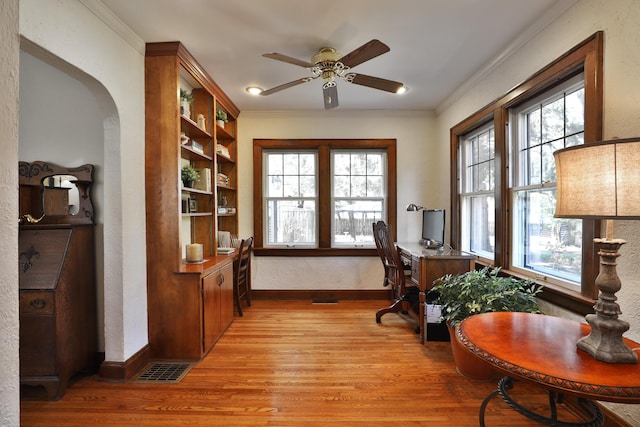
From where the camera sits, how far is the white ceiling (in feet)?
6.48

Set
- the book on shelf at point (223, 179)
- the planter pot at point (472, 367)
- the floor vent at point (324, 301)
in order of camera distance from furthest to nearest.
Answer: the floor vent at point (324, 301) → the book on shelf at point (223, 179) → the planter pot at point (472, 367)

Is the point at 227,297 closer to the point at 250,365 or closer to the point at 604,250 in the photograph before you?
the point at 250,365

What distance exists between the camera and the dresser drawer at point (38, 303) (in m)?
1.89

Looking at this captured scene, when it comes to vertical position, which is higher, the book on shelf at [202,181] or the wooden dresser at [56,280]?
the book on shelf at [202,181]

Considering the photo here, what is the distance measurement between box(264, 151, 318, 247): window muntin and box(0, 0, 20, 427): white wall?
325 cm

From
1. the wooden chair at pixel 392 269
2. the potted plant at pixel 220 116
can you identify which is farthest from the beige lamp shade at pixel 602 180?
the potted plant at pixel 220 116

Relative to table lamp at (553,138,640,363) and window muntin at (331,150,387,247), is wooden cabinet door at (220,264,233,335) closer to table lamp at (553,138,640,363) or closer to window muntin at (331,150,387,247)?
window muntin at (331,150,387,247)

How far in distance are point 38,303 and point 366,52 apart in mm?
2672

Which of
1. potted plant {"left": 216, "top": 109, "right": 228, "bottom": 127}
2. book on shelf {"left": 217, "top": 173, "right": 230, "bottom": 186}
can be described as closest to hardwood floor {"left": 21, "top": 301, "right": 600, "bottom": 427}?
book on shelf {"left": 217, "top": 173, "right": 230, "bottom": 186}

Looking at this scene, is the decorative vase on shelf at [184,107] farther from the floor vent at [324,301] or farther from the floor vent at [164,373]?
the floor vent at [324,301]

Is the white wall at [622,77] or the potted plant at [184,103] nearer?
the white wall at [622,77]

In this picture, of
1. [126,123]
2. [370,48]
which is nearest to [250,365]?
[126,123]

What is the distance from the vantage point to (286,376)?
7.28 ft

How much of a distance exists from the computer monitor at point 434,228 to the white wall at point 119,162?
9.29 ft
